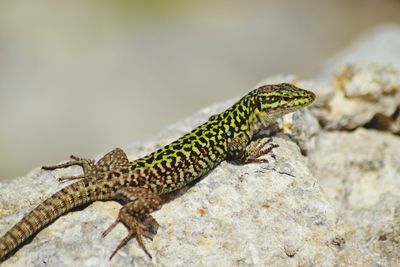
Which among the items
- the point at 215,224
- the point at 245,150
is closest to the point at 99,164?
the point at 215,224

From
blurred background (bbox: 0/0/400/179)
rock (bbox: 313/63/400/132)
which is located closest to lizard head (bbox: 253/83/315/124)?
rock (bbox: 313/63/400/132)

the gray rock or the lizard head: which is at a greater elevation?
the lizard head

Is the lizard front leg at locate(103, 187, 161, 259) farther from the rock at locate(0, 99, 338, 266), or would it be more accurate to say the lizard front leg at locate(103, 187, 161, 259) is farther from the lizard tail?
the lizard tail

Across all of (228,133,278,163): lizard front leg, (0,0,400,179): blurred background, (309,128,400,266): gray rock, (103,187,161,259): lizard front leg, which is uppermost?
(0,0,400,179): blurred background

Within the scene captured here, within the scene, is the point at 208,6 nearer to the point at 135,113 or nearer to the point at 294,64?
the point at 294,64

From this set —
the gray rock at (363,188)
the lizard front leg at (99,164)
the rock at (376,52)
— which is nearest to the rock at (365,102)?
the gray rock at (363,188)

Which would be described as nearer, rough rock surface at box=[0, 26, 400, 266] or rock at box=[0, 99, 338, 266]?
rock at box=[0, 99, 338, 266]
